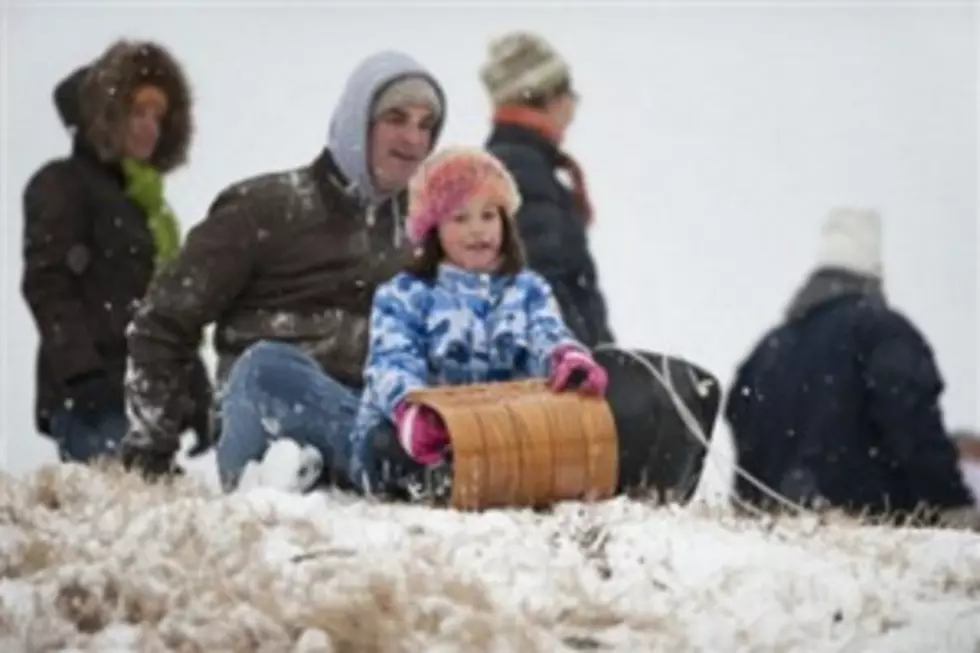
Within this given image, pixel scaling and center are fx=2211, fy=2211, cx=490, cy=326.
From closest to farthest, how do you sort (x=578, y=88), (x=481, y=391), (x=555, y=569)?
(x=555, y=569) → (x=481, y=391) → (x=578, y=88)

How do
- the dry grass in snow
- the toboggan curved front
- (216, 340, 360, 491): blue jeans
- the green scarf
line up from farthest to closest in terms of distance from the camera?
the green scarf
(216, 340, 360, 491): blue jeans
the toboggan curved front
the dry grass in snow

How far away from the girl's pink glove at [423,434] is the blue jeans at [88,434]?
1.44 feet

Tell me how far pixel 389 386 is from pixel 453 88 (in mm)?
473

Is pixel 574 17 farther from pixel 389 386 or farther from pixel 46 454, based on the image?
pixel 46 454

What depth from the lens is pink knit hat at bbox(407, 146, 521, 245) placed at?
3.19 metres

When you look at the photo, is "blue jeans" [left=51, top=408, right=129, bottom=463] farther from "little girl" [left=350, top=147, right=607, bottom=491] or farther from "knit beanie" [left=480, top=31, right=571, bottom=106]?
"knit beanie" [left=480, top=31, right=571, bottom=106]

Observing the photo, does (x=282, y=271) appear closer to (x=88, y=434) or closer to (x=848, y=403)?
(x=88, y=434)

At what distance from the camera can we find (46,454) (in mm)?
3238

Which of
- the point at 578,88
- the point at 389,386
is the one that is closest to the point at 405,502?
the point at 389,386

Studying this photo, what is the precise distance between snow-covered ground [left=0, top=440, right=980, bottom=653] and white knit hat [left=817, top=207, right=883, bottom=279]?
414 mm

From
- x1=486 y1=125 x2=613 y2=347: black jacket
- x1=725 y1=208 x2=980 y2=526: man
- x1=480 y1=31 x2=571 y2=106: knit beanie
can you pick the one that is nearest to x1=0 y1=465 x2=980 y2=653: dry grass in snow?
x1=725 y1=208 x2=980 y2=526: man

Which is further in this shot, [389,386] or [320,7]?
[320,7]

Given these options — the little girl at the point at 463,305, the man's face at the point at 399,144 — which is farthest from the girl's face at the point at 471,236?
the man's face at the point at 399,144

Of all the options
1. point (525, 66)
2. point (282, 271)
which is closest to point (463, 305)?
point (282, 271)
